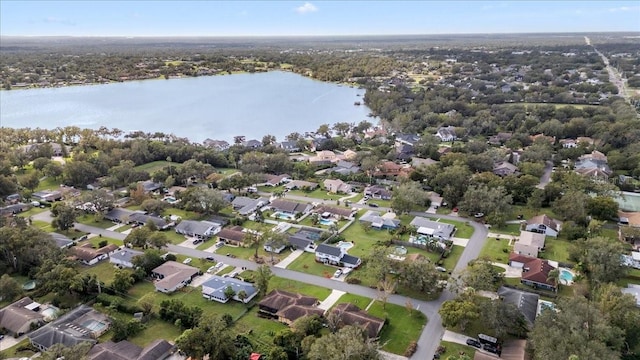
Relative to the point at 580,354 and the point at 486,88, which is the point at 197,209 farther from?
the point at 486,88

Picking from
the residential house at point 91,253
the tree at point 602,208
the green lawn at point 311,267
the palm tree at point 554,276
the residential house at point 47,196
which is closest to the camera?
the palm tree at point 554,276

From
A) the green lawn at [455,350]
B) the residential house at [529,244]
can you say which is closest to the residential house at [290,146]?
the residential house at [529,244]

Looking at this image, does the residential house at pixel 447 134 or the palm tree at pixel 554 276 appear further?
the residential house at pixel 447 134

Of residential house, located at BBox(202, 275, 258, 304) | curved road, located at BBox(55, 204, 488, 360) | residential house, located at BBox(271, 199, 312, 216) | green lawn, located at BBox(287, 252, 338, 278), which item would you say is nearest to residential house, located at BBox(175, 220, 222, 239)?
curved road, located at BBox(55, 204, 488, 360)

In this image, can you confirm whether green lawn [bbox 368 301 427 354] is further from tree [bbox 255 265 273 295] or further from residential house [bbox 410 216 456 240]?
residential house [bbox 410 216 456 240]

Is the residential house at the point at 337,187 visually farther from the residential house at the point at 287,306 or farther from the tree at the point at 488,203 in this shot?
the residential house at the point at 287,306
